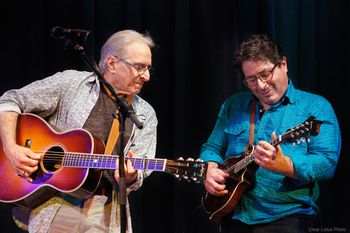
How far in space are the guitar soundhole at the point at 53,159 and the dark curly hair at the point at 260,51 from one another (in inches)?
46.4

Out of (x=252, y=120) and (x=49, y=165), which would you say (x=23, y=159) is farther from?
(x=252, y=120)

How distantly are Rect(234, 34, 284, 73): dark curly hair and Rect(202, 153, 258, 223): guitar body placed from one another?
0.59 meters

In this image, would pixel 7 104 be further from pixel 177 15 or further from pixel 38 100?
pixel 177 15

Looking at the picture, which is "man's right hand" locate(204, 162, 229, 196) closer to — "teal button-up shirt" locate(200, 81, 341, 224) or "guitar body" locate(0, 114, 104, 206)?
"teal button-up shirt" locate(200, 81, 341, 224)

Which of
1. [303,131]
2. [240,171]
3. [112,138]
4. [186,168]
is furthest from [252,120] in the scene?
[112,138]

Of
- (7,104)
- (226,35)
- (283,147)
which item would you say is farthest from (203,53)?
(7,104)

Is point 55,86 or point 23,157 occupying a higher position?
point 55,86

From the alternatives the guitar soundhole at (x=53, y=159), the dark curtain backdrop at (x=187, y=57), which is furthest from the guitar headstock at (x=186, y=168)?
the dark curtain backdrop at (x=187, y=57)

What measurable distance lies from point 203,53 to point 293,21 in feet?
2.23

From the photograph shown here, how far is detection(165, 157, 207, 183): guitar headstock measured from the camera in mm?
2824

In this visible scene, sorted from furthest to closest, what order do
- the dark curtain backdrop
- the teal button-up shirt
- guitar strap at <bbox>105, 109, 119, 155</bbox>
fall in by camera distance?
the dark curtain backdrop < guitar strap at <bbox>105, 109, 119, 155</bbox> < the teal button-up shirt

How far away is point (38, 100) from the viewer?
10.2 feet

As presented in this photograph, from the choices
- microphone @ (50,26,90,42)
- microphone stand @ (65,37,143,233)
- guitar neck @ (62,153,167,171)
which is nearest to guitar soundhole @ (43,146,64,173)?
guitar neck @ (62,153,167,171)

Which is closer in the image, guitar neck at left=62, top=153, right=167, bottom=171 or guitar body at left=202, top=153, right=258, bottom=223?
guitar neck at left=62, top=153, right=167, bottom=171
